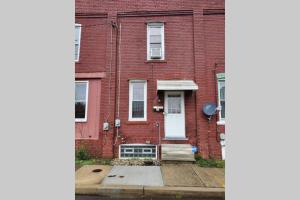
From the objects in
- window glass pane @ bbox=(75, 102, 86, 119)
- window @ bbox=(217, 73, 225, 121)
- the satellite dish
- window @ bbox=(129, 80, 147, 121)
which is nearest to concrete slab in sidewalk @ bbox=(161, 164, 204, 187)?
the satellite dish

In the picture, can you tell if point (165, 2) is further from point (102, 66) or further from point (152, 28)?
point (102, 66)

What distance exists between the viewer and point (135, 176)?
5.86 m

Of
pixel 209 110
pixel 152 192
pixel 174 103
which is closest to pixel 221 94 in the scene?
pixel 209 110

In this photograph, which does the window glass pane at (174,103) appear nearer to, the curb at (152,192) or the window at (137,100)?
the window at (137,100)

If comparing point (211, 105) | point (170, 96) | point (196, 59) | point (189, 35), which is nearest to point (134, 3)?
point (189, 35)

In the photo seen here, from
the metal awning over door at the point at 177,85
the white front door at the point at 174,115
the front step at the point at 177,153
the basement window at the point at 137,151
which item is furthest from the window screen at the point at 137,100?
the front step at the point at 177,153

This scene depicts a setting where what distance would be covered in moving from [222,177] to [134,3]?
729 centimetres

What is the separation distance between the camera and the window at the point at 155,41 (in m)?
8.77

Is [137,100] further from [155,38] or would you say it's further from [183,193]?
[183,193]

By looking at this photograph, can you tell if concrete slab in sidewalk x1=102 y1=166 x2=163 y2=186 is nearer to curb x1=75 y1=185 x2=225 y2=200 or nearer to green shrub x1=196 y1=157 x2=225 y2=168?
curb x1=75 y1=185 x2=225 y2=200

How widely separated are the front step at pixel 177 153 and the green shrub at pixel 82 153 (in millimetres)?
2785

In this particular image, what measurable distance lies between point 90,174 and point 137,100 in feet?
11.5

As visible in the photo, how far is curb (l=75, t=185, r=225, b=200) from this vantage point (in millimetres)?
4836

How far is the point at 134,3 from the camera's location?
354 inches
